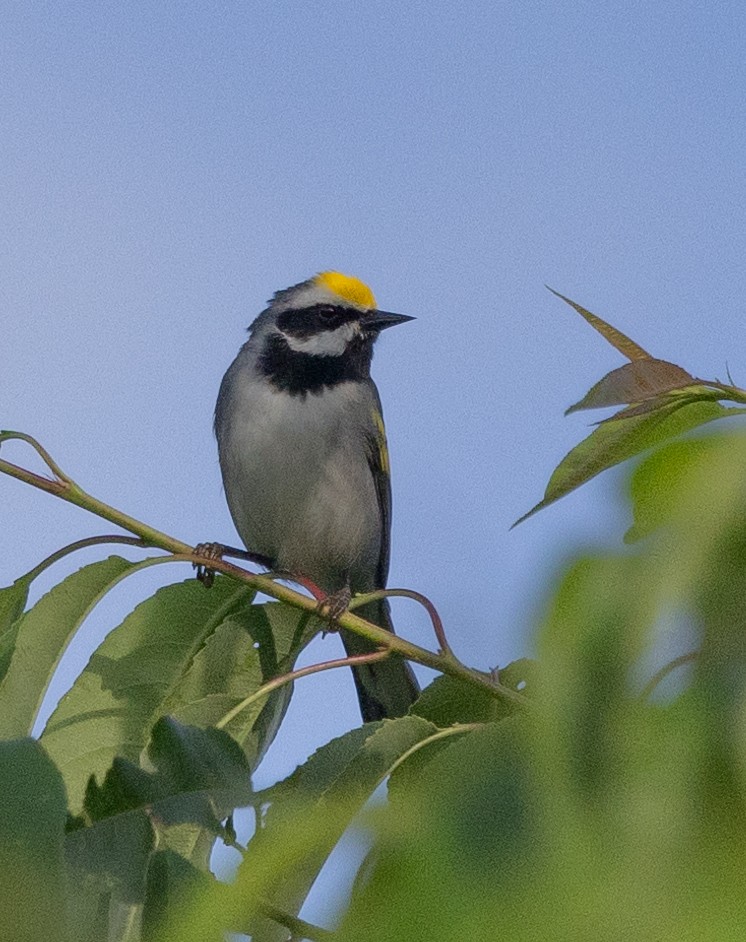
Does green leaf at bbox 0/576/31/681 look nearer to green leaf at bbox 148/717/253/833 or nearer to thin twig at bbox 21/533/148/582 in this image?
thin twig at bbox 21/533/148/582

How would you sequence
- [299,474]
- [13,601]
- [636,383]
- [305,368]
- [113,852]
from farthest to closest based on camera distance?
[305,368] → [299,474] → [13,601] → [113,852] → [636,383]

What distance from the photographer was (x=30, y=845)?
1178mm

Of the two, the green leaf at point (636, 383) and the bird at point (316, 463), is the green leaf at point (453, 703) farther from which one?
the bird at point (316, 463)

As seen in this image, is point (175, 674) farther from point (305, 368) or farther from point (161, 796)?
point (305, 368)

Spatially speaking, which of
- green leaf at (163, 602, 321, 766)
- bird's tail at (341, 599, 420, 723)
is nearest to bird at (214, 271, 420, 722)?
Answer: bird's tail at (341, 599, 420, 723)

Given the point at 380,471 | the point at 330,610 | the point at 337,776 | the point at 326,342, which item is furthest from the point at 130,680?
the point at 326,342

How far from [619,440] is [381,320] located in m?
4.70

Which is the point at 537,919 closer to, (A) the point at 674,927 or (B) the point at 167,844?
(A) the point at 674,927

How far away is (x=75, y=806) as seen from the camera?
2.22 metres

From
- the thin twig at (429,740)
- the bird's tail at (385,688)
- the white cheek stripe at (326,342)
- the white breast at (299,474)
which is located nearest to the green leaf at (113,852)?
the thin twig at (429,740)

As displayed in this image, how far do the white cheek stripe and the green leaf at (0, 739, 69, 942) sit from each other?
480 cm

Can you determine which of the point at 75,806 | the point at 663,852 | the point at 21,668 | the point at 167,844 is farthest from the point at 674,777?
the point at 21,668

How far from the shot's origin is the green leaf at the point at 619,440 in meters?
1.74

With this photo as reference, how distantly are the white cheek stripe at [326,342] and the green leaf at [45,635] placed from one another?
11.8ft
